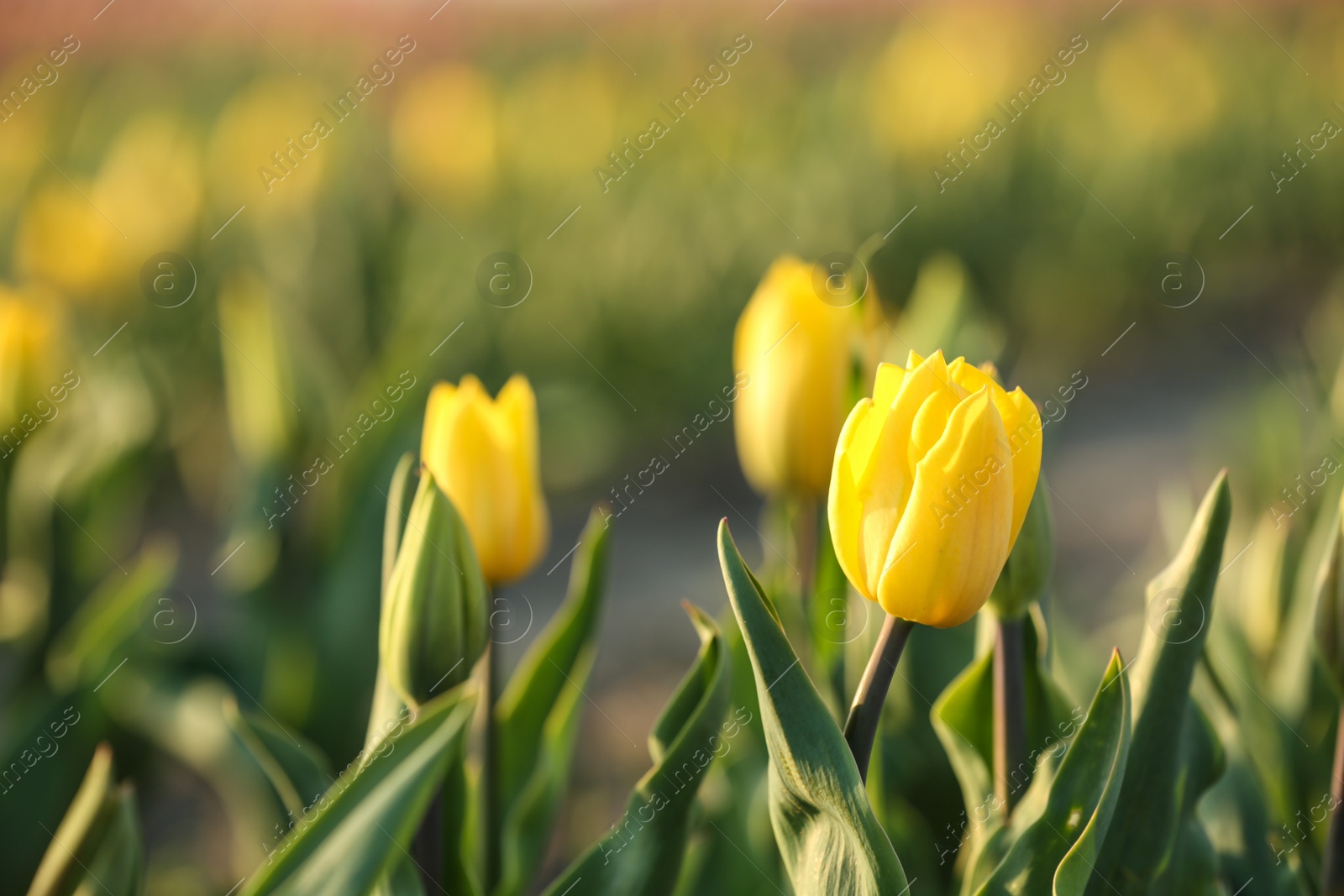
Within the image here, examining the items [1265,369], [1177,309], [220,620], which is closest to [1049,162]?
[1177,309]

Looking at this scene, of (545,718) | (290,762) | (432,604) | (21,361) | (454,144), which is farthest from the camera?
(454,144)

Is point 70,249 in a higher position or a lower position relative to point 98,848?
higher

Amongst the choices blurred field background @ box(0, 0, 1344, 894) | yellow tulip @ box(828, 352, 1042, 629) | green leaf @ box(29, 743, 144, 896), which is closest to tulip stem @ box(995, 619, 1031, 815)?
yellow tulip @ box(828, 352, 1042, 629)

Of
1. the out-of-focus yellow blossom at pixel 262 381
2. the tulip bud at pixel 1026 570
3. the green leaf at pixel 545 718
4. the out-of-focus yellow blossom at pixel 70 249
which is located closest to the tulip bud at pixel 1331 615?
the tulip bud at pixel 1026 570

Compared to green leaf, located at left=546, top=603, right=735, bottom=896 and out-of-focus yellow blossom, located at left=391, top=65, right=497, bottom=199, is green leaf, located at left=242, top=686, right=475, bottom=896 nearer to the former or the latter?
green leaf, located at left=546, top=603, right=735, bottom=896

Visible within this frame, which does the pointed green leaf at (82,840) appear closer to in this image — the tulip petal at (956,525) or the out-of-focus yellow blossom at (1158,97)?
the tulip petal at (956,525)

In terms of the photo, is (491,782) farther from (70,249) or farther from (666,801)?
(70,249)

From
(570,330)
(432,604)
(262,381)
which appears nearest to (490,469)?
(432,604)
